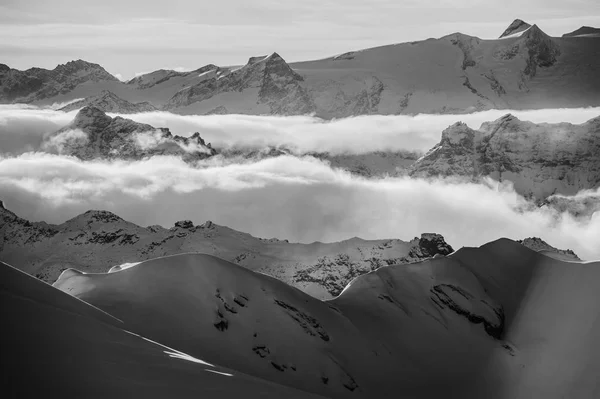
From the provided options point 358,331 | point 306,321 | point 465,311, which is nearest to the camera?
point 306,321

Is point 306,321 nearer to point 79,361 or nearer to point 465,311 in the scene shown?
point 465,311

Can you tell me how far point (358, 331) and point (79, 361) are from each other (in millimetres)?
108443

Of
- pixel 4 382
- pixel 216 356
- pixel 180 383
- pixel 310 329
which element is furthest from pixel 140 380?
pixel 310 329

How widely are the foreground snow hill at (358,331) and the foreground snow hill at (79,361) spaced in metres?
54.6

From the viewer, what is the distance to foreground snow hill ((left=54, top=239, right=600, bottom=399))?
5856 inches

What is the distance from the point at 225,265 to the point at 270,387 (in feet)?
261

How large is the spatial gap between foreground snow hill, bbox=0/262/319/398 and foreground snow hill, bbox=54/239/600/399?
5459 cm

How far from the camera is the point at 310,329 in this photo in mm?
164375

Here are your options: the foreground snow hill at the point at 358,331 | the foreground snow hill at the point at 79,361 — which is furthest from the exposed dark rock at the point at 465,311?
the foreground snow hill at the point at 79,361

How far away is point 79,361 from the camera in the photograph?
228ft

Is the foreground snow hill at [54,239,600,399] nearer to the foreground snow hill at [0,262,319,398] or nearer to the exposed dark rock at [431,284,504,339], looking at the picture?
the exposed dark rock at [431,284,504,339]

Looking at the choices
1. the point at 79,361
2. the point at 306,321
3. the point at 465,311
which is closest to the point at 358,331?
the point at 306,321

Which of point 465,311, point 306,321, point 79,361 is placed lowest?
point 465,311

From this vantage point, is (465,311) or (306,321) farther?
(465,311)
